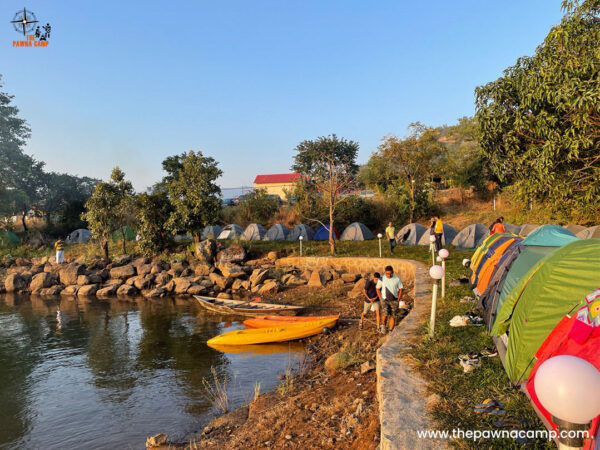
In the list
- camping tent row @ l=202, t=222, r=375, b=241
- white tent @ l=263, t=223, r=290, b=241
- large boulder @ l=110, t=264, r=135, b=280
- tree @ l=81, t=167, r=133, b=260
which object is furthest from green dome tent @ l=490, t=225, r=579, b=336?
tree @ l=81, t=167, r=133, b=260

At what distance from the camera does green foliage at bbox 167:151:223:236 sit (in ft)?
81.9

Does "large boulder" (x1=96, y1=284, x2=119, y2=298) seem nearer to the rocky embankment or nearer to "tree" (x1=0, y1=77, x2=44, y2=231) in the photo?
the rocky embankment

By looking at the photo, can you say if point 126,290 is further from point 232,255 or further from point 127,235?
point 127,235

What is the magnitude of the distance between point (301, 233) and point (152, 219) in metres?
9.99

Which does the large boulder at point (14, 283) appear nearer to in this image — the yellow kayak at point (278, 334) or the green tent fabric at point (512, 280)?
the yellow kayak at point (278, 334)

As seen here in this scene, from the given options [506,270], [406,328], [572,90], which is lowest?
[406,328]

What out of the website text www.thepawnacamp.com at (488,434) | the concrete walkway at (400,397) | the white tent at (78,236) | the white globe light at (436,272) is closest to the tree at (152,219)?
the white tent at (78,236)

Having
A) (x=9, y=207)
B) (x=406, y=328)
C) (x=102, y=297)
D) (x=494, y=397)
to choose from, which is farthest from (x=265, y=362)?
(x=9, y=207)

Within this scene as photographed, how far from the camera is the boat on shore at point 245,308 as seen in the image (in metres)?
15.0

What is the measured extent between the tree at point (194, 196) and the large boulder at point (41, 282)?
26.1ft

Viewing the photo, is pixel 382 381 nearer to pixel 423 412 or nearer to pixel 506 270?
pixel 423 412

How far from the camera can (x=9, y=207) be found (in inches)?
1288

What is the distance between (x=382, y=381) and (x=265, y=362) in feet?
20.4

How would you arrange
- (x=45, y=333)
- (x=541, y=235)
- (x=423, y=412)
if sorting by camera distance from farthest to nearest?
(x=45, y=333)
(x=541, y=235)
(x=423, y=412)
